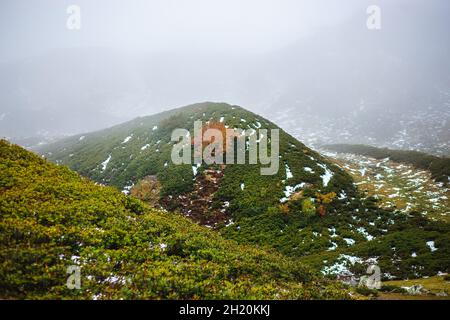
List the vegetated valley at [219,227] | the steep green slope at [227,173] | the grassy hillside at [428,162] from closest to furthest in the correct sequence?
the vegetated valley at [219,227]
the steep green slope at [227,173]
the grassy hillside at [428,162]

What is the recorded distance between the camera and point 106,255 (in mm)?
11461

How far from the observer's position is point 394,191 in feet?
123

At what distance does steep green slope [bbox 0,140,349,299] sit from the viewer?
370 inches

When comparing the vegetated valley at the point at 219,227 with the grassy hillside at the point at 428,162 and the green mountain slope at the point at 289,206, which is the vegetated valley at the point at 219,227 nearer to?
the green mountain slope at the point at 289,206

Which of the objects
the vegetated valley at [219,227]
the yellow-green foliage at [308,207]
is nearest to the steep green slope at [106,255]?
the vegetated valley at [219,227]

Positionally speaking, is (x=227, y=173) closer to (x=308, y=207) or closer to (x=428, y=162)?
(x=308, y=207)

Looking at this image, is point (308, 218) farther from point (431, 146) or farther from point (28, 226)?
point (431, 146)

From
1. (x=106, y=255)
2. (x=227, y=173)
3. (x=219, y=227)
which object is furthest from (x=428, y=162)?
(x=106, y=255)

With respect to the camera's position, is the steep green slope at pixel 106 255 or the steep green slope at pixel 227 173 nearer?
the steep green slope at pixel 106 255

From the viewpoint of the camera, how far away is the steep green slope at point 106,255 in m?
9.39

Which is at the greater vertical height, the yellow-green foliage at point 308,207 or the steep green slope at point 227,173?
the steep green slope at point 227,173

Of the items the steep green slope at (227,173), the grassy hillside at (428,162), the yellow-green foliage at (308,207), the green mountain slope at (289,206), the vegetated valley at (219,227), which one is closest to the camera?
the vegetated valley at (219,227)
